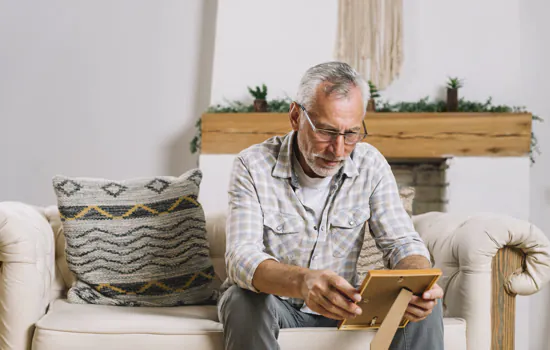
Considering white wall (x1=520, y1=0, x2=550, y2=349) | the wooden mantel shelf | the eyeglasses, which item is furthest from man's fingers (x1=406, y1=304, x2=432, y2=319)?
white wall (x1=520, y1=0, x2=550, y2=349)

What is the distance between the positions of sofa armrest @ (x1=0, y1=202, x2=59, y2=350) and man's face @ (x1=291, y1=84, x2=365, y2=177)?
2.66 feet

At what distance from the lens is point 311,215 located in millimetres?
1750

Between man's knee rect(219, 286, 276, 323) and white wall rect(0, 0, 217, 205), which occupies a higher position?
white wall rect(0, 0, 217, 205)

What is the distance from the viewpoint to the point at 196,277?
6.81 feet

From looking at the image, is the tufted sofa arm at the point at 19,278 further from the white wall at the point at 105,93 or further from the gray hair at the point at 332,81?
the white wall at the point at 105,93

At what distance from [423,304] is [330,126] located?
48 cm

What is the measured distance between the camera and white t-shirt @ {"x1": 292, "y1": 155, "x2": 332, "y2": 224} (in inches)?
69.8

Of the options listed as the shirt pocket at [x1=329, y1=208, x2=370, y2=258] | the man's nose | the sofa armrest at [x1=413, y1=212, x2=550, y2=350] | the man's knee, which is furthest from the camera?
the sofa armrest at [x1=413, y1=212, x2=550, y2=350]

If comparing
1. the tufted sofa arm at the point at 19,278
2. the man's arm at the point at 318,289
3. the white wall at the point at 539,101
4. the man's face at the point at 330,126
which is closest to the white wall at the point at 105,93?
the white wall at the point at 539,101

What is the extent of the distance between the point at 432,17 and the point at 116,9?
1890 mm

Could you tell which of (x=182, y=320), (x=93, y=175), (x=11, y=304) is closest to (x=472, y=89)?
(x=93, y=175)

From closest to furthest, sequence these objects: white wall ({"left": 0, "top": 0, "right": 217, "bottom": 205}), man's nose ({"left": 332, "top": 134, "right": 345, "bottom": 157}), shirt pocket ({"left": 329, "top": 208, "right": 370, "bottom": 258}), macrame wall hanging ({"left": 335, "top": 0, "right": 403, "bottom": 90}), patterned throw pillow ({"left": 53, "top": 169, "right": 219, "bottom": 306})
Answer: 1. man's nose ({"left": 332, "top": 134, "right": 345, "bottom": 157})
2. shirt pocket ({"left": 329, "top": 208, "right": 370, "bottom": 258})
3. patterned throw pillow ({"left": 53, "top": 169, "right": 219, "bottom": 306})
4. macrame wall hanging ({"left": 335, "top": 0, "right": 403, "bottom": 90})
5. white wall ({"left": 0, "top": 0, "right": 217, "bottom": 205})

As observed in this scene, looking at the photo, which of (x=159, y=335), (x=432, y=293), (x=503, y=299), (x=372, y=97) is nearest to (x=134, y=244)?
(x=159, y=335)

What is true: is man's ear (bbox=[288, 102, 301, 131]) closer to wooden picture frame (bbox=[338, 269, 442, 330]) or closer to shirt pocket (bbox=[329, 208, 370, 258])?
shirt pocket (bbox=[329, 208, 370, 258])
